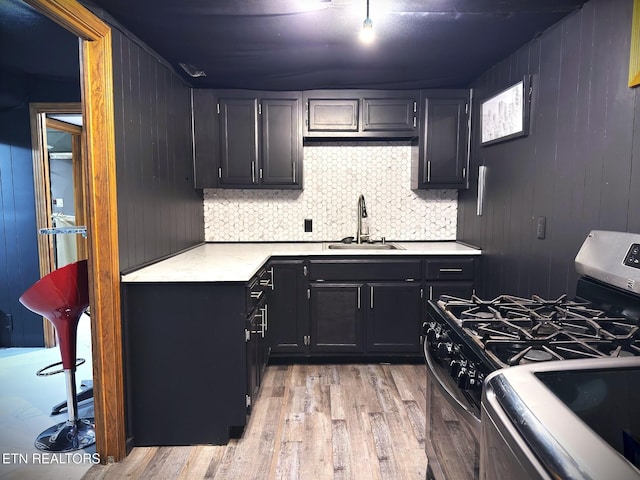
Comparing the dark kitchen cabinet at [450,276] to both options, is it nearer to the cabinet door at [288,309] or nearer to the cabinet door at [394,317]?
the cabinet door at [394,317]

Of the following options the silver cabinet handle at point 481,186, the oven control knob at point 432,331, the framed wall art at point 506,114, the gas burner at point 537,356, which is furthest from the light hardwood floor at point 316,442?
the framed wall art at point 506,114

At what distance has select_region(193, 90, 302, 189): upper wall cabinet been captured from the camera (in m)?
3.33

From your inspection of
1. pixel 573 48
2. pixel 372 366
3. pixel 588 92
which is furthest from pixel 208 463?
pixel 573 48

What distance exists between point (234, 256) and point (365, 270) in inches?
39.6

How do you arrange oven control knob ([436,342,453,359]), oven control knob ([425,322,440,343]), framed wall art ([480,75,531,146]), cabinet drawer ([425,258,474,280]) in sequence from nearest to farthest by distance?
oven control knob ([436,342,453,359]) → oven control knob ([425,322,440,343]) → framed wall art ([480,75,531,146]) → cabinet drawer ([425,258,474,280])

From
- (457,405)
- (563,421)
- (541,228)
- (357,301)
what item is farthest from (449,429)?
(357,301)

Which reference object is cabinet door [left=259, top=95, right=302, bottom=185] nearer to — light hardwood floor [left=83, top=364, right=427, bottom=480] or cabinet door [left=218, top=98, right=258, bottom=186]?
cabinet door [left=218, top=98, right=258, bottom=186]

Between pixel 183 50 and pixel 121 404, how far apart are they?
2.07 meters

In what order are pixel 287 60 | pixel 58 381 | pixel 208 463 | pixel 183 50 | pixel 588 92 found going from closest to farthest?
pixel 588 92
pixel 208 463
pixel 183 50
pixel 287 60
pixel 58 381

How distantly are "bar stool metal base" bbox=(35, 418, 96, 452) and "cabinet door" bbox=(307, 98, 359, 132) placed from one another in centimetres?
255

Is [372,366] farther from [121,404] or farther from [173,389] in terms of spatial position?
[121,404]

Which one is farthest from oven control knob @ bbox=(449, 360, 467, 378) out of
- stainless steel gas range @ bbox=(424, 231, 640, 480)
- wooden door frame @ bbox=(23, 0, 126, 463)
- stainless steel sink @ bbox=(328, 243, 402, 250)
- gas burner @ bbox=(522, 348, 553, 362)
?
stainless steel sink @ bbox=(328, 243, 402, 250)

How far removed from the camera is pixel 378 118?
336cm

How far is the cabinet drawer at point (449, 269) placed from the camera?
3.15 m
